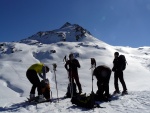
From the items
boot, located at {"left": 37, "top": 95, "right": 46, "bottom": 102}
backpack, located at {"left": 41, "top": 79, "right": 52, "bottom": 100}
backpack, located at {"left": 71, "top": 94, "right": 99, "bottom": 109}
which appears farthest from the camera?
backpack, located at {"left": 41, "top": 79, "right": 52, "bottom": 100}

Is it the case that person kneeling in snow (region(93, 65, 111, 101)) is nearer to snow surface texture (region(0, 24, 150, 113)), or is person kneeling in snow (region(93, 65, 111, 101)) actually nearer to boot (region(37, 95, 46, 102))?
snow surface texture (region(0, 24, 150, 113))

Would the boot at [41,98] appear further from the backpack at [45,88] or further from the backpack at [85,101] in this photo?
the backpack at [85,101]

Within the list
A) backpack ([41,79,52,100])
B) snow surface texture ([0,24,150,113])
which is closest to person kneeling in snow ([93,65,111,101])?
snow surface texture ([0,24,150,113])

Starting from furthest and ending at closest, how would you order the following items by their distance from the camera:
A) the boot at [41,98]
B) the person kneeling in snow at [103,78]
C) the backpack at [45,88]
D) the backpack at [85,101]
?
the backpack at [45,88] → the person kneeling in snow at [103,78] → the boot at [41,98] → the backpack at [85,101]

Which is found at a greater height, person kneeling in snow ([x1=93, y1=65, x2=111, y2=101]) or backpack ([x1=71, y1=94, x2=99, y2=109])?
person kneeling in snow ([x1=93, y1=65, x2=111, y2=101])

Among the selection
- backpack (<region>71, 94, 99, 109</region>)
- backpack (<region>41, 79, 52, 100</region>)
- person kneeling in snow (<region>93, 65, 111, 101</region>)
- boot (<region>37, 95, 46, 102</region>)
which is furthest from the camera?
backpack (<region>41, 79, 52, 100</region>)

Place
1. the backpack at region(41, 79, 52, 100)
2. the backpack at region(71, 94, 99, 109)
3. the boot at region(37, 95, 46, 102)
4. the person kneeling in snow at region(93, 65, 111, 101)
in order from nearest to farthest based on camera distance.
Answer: the backpack at region(71, 94, 99, 109) → the boot at region(37, 95, 46, 102) → the person kneeling in snow at region(93, 65, 111, 101) → the backpack at region(41, 79, 52, 100)

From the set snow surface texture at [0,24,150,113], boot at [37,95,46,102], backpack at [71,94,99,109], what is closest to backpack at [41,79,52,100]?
boot at [37,95,46,102]

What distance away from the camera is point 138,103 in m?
10.4

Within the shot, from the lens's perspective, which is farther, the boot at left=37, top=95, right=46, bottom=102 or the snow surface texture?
the boot at left=37, top=95, right=46, bottom=102

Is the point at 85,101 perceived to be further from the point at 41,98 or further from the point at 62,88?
the point at 62,88

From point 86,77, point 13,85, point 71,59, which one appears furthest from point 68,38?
point 71,59

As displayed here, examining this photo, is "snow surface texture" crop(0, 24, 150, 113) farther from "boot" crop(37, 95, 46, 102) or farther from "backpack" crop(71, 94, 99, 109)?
"boot" crop(37, 95, 46, 102)

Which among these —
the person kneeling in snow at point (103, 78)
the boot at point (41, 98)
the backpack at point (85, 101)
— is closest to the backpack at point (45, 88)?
the boot at point (41, 98)
